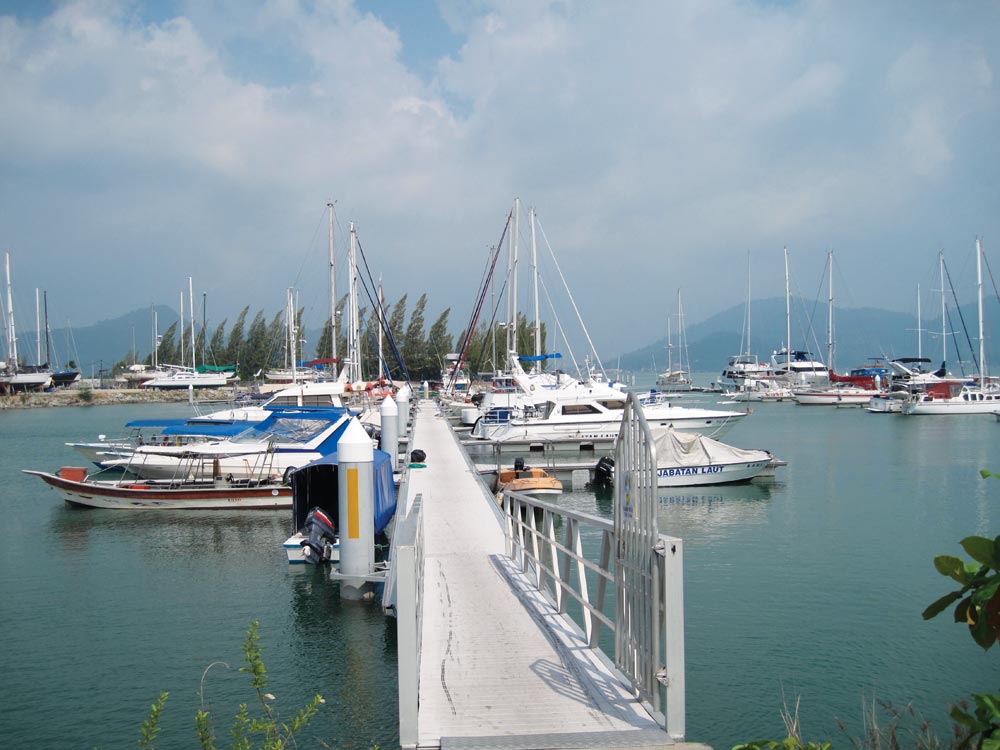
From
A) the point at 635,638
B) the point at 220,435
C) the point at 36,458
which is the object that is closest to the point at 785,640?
the point at 635,638

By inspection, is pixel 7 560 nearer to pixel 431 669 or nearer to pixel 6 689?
pixel 6 689

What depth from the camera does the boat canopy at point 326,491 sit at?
18688 mm

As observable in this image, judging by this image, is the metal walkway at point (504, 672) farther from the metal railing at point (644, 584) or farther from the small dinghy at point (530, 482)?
the small dinghy at point (530, 482)

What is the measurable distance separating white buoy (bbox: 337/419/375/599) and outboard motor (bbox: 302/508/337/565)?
2950 mm

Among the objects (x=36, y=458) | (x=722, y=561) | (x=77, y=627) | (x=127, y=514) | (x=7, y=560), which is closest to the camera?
(x=77, y=627)

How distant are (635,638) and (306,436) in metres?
22.8

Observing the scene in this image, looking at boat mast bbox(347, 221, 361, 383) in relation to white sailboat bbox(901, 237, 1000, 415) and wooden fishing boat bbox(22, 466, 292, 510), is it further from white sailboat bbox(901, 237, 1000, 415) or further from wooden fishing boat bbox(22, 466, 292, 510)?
white sailboat bbox(901, 237, 1000, 415)

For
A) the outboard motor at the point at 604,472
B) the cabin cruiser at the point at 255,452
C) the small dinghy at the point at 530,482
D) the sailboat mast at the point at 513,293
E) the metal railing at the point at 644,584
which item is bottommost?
the outboard motor at the point at 604,472

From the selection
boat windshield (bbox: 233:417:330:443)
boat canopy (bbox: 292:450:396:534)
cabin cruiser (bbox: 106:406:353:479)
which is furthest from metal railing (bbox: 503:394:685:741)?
boat windshield (bbox: 233:417:330:443)

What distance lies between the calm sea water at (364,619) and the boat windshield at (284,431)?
152 inches

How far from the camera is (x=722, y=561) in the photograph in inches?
711

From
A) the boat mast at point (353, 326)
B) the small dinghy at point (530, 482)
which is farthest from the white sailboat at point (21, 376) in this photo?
the small dinghy at point (530, 482)

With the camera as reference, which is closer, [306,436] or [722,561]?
[722,561]

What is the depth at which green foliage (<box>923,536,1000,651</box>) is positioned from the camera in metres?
3.14
